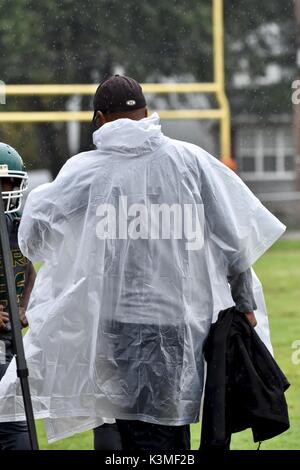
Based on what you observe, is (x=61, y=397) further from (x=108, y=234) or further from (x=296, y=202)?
(x=296, y=202)

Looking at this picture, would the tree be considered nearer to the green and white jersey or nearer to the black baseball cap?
the green and white jersey

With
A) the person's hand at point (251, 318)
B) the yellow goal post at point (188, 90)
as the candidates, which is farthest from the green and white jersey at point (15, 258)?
the yellow goal post at point (188, 90)

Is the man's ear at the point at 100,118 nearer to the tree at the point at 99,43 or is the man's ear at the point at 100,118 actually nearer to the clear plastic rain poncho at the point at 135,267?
the clear plastic rain poncho at the point at 135,267

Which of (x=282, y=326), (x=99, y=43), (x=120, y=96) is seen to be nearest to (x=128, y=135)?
(x=120, y=96)

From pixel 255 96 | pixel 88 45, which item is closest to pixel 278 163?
pixel 255 96

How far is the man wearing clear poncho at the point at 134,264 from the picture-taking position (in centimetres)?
281

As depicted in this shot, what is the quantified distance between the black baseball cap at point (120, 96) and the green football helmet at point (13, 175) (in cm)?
44

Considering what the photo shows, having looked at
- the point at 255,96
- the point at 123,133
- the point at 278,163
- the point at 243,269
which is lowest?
the point at 278,163

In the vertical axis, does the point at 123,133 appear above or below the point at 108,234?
above

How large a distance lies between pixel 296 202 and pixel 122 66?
4.24 metres

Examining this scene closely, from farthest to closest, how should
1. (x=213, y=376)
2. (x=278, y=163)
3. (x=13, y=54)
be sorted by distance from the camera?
(x=278, y=163), (x=13, y=54), (x=213, y=376)

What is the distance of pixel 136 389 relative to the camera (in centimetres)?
285

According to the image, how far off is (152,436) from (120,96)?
→ 0.82 metres

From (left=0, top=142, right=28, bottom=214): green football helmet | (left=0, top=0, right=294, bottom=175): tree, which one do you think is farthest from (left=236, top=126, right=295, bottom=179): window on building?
(left=0, top=142, right=28, bottom=214): green football helmet
